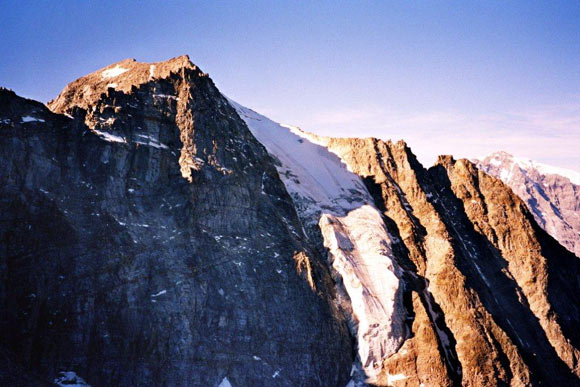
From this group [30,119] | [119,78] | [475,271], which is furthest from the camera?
[475,271]

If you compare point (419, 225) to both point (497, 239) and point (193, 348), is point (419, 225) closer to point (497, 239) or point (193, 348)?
point (497, 239)

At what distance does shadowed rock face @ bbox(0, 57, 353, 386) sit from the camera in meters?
78.3

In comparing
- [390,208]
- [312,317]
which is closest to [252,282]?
[312,317]

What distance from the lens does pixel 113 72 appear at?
109 metres

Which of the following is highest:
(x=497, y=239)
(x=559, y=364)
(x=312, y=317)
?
(x=497, y=239)

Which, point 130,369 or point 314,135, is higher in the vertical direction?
point 314,135

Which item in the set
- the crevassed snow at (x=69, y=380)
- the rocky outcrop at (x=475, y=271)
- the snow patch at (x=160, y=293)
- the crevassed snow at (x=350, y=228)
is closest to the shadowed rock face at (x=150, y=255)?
the snow patch at (x=160, y=293)

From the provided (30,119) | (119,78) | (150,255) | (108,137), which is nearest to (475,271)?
(150,255)

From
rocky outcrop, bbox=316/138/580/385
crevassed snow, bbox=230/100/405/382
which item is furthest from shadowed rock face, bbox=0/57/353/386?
rocky outcrop, bbox=316/138/580/385

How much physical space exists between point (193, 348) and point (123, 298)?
961 centimetres

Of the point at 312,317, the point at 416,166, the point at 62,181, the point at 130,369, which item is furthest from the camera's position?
the point at 416,166

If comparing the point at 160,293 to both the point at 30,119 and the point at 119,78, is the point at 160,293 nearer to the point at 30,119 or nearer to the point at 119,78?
the point at 30,119

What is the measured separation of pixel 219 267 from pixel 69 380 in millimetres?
21993

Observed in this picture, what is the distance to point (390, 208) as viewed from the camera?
118 meters
